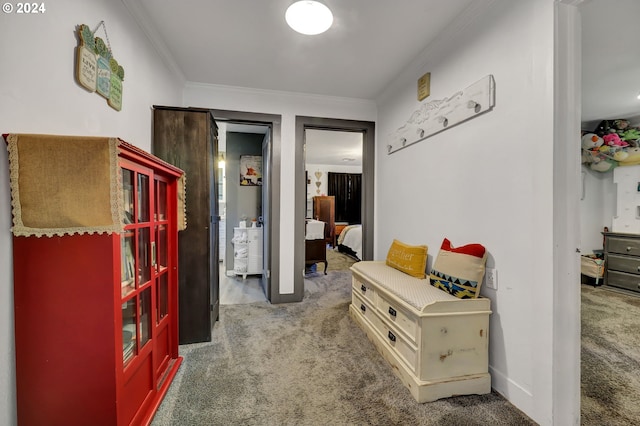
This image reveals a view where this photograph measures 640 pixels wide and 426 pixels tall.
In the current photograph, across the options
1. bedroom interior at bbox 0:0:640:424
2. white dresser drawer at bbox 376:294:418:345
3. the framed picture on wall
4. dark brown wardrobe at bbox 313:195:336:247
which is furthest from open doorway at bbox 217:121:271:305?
dark brown wardrobe at bbox 313:195:336:247

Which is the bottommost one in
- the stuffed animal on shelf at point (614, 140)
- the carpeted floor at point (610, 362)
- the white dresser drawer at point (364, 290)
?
the carpeted floor at point (610, 362)

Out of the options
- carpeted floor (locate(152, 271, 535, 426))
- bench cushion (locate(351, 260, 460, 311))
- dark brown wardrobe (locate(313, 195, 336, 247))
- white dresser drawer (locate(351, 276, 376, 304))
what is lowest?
carpeted floor (locate(152, 271, 535, 426))

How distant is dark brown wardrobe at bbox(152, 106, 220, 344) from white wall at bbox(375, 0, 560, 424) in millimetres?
1873

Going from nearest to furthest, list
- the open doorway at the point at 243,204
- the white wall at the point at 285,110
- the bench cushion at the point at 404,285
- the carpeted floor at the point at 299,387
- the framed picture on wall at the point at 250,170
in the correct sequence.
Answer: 1. the carpeted floor at the point at 299,387
2. the bench cushion at the point at 404,285
3. the white wall at the point at 285,110
4. the open doorway at the point at 243,204
5. the framed picture on wall at the point at 250,170

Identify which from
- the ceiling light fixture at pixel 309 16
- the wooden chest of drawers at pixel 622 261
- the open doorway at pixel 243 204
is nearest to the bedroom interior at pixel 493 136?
the ceiling light fixture at pixel 309 16

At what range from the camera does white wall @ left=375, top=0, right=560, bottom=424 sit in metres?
1.32

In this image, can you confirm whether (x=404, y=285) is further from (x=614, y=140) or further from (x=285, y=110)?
(x=614, y=140)

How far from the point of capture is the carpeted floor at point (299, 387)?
139cm

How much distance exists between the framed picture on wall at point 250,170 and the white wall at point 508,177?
289cm

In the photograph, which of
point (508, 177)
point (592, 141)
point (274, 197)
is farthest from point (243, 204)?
point (592, 141)

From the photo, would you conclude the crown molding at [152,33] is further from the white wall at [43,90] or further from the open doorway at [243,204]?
the open doorway at [243,204]

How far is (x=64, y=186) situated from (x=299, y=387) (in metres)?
1.56

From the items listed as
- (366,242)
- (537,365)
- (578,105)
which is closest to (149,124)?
(366,242)

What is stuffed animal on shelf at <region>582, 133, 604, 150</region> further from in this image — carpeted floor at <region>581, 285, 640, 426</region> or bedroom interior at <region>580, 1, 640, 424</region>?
carpeted floor at <region>581, 285, 640, 426</region>
